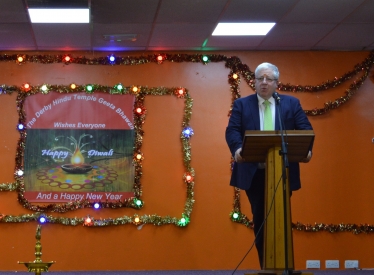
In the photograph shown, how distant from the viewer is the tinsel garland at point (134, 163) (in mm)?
6348

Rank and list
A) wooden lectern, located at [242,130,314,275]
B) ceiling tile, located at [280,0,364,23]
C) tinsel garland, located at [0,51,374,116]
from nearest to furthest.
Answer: wooden lectern, located at [242,130,314,275], ceiling tile, located at [280,0,364,23], tinsel garland, located at [0,51,374,116]

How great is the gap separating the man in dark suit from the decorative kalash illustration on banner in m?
2.80

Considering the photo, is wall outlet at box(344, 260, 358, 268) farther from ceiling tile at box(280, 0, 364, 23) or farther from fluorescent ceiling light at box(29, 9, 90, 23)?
fluorescent ceiling light at box(29, 9, 90, 23)

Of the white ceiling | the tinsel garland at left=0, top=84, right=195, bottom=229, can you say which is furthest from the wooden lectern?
the tinsel garland at left=0, top=84, right=195, bottom=229

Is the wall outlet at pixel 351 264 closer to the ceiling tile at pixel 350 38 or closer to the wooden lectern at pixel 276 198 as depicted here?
the ceiling tile at pixel 350 38

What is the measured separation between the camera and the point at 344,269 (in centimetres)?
648

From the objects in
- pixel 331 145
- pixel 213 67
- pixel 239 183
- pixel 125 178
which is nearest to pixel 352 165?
pixel 331 145

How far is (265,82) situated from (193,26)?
7.21 feet

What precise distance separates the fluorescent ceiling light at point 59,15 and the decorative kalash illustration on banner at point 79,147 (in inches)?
47.6

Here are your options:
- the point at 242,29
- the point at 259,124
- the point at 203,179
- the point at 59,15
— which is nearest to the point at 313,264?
the point at 203,179

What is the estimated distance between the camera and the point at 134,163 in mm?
6496

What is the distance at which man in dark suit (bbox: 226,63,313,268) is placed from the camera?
3.77m

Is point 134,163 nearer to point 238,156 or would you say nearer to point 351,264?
point 351,264

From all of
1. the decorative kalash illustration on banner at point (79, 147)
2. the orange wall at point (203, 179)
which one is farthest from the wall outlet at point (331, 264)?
the decorative kalash illustration on banner at point (79, 147)
